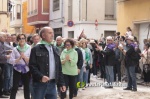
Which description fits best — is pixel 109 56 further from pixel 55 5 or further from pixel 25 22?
pixel 25 22

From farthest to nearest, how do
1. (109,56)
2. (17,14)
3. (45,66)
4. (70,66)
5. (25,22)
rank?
(17,14) < (25,22) < (109,56) < (70,66) < (45,66)

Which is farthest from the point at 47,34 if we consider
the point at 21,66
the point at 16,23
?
the point at 16,23

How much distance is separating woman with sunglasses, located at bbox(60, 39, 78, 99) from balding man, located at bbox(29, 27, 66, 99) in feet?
10.7

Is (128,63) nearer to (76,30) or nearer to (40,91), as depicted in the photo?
(40,91)

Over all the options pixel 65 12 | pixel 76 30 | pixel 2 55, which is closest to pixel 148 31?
pixel 2 55

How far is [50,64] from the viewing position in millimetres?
6418

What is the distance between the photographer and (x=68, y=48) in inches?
392

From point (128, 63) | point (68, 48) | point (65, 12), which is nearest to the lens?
point (68, 48)

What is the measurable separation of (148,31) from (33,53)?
39.9 ft

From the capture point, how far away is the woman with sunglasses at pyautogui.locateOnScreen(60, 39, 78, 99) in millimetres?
9812

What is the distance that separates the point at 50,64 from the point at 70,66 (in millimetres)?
3484

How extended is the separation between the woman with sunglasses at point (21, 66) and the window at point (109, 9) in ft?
64.0

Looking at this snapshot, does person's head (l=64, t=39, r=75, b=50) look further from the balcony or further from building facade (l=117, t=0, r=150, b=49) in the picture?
the balcony

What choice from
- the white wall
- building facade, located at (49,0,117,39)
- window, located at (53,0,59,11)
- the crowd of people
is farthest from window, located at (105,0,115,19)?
the crowd of people
